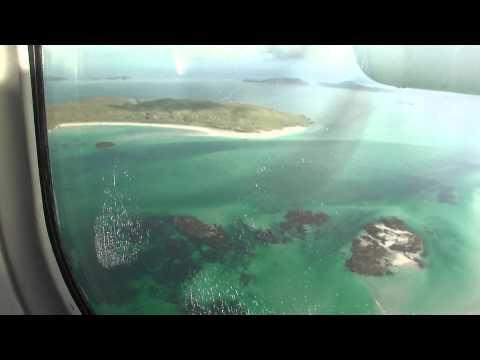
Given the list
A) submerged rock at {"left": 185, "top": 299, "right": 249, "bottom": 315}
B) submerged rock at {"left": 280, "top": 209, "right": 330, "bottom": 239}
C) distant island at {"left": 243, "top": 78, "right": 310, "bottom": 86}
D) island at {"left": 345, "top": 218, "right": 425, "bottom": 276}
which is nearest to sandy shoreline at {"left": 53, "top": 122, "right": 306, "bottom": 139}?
distant island at {"left": 243, "top": 78, "right": 310, "bottom": 86}

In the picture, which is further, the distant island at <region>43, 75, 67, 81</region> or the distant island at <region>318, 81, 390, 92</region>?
the distant island at <region>318, 81, 390, 92</region>

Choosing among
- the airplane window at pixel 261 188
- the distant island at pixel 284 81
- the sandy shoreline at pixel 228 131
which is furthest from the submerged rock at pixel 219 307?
the distant island at pixel 284 81

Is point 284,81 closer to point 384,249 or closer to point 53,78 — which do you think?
point 384,249

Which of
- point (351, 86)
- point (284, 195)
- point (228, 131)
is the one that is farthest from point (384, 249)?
point (228, 131)

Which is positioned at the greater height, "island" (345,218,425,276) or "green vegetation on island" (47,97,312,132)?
"green vegetation on island" (47,97,312,132)

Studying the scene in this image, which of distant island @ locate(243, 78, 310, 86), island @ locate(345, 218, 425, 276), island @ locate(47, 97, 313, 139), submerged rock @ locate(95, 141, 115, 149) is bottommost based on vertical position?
island @ locate(345, 218, 425, 276)

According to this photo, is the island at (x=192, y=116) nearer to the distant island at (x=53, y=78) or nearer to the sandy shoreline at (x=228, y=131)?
the sandy shoreline at (x=228, y=131)

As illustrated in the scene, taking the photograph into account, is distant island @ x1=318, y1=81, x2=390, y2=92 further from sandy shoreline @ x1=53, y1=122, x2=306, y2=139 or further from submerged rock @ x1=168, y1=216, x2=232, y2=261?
submerged rock @ x1=168, y1=216, x2=232, y2=261

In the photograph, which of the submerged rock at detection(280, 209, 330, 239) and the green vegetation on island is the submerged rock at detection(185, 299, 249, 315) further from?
the green vegetation on island

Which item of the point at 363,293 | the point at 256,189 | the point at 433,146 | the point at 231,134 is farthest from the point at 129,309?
the point at 433,146
